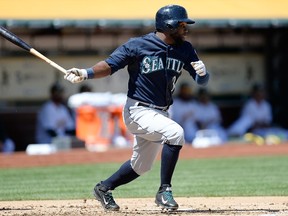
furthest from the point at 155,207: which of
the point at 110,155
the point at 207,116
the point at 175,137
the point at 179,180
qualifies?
the point at 207,116

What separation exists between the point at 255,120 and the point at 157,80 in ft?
34.4

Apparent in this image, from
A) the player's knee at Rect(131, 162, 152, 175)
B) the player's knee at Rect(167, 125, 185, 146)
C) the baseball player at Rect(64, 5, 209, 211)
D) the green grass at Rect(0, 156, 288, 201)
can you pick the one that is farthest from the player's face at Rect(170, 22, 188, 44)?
the green grass at Rect(0, 156, 288, 201)

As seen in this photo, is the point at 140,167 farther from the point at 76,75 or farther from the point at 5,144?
the point at 5,144

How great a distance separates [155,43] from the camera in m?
7.39

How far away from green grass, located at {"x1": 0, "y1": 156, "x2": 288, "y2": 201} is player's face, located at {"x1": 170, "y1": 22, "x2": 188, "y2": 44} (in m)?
2.38

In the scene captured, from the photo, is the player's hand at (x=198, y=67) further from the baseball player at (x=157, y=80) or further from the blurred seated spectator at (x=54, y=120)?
the blurred seated spectator at (x=54, y=120)

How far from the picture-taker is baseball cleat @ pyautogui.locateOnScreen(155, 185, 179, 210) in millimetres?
7240

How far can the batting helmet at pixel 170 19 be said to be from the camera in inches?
290

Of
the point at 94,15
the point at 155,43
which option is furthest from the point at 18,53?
the point at 155,43

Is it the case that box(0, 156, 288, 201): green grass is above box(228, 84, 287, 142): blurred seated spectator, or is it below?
above

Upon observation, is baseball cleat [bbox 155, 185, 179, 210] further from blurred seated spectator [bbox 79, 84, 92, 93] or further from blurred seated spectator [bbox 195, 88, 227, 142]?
blurred seated spectator [bbox 195, 88, 227, 142]

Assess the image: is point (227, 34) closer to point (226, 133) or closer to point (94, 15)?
point (226, 133)

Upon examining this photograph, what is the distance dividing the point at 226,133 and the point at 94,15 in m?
3.84

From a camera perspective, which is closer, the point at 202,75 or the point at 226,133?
the point at 202,75
